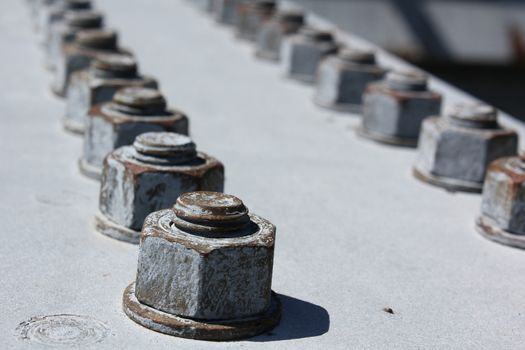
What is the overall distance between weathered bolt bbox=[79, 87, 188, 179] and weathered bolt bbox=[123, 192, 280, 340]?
1.37 m

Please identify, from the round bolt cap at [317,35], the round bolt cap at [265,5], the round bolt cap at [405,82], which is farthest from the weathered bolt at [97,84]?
the round bolt cap at [265,5]

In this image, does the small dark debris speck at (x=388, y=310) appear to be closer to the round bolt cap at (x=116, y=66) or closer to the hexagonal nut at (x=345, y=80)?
the round bolt cap at (x=116, y=66)

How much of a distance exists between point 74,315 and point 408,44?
1010 centimetres

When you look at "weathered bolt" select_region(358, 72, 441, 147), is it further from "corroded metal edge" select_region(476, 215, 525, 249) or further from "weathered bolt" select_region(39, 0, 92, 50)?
"weathered bolt" select_region(39, 0, 92, 50)

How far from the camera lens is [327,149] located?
18.7ft

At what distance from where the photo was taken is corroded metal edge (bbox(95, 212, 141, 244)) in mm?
3828

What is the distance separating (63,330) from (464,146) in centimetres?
262

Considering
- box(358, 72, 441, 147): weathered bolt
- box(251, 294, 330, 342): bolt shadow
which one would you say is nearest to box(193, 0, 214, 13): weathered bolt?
box(358, 72, 441, 147): weathered bolt

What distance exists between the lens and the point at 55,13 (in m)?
7.70

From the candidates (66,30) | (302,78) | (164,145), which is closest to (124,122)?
(164,145)

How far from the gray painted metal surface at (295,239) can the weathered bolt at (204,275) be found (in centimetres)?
5

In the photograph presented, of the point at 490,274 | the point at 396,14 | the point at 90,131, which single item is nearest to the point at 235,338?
the point at 490,274

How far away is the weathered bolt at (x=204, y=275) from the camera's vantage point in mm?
3057

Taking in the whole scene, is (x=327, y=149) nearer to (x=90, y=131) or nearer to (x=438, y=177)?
(x=438, y=177)
